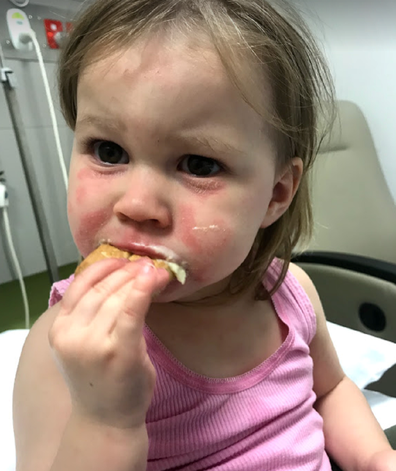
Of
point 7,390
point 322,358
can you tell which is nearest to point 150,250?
point 322,358

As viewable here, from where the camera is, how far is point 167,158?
0.49 m

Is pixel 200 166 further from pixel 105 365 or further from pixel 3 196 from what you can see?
pixel 3 196

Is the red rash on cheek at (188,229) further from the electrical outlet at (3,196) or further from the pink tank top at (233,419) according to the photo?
the electrical outlet at (3,196)

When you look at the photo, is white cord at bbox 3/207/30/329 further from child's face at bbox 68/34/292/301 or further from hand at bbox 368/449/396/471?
hand at bbox 368/449/396/471

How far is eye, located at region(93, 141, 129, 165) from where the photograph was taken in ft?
1.66

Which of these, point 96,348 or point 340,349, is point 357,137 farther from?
point 96,348

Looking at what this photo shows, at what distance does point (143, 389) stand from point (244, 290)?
0.32 m

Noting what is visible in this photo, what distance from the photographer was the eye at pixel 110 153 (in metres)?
0.51

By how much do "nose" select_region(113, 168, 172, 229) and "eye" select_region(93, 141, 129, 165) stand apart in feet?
0.10

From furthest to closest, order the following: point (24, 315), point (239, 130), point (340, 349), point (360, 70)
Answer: point (360, 70)
point (24, 315)
point (340, 349)
point (239, 130)

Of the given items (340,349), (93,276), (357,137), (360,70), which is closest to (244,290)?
(93,276)

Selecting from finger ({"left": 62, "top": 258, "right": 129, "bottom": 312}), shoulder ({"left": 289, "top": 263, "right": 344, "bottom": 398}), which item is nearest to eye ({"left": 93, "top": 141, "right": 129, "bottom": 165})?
finger ({"left": 62, "top": 258, "right": 129, "bottom": 312})

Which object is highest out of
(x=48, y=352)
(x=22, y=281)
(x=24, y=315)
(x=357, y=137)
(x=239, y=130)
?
(x=239, y=130)

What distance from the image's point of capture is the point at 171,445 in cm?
57
